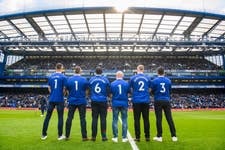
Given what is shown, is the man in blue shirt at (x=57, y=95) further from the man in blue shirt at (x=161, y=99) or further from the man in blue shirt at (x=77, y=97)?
the man in blue shirt at (x=161, y=99)

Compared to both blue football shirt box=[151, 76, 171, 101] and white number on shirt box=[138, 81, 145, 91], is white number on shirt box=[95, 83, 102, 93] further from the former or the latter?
blue football shirt box=[151, 76, 171, 101]

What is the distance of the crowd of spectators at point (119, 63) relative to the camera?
55725 millimetres

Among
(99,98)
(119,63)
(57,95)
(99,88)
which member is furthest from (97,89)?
(119,63)

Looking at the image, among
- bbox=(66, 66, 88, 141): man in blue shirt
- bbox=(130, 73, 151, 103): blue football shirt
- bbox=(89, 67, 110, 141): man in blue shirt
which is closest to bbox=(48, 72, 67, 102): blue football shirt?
bbox=(66, 66, 88, 141): man in blue shirt

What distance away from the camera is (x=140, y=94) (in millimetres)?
7156

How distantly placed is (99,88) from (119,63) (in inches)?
1990

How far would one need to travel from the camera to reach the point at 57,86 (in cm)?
733

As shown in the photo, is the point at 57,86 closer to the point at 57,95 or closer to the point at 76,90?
the point at 57,95

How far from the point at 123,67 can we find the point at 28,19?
2374 centimetres

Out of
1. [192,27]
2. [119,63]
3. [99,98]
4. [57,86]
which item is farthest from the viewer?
[119,63]

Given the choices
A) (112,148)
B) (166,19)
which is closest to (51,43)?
(166,19)

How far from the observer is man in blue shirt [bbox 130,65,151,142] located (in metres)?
7.10

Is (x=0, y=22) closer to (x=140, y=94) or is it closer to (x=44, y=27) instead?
(x=44, y=27)

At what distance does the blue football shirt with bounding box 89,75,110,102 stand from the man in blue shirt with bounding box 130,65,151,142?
82 cm
